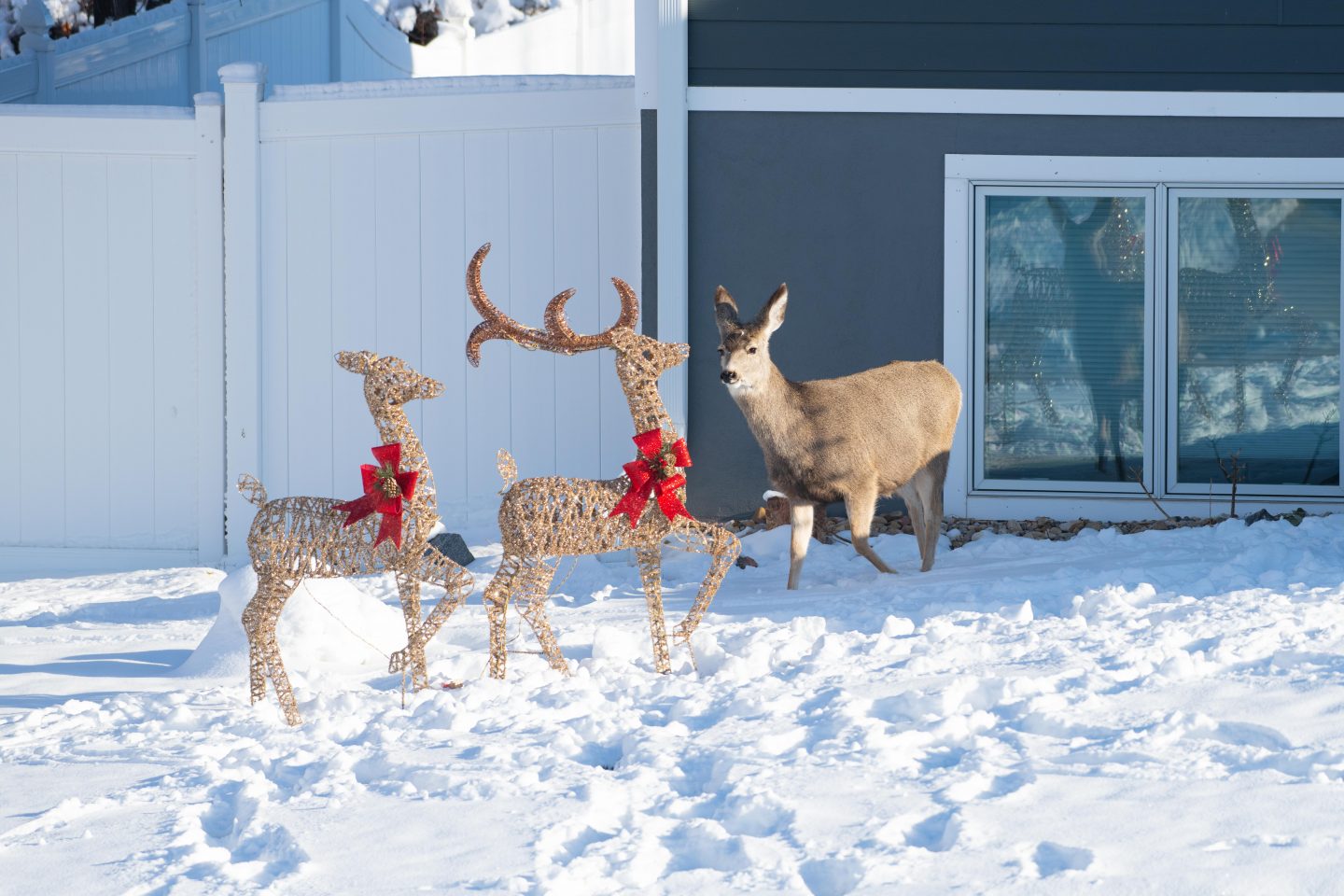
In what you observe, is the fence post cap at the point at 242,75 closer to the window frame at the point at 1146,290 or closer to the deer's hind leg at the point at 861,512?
the window frame at the point at 1146,290

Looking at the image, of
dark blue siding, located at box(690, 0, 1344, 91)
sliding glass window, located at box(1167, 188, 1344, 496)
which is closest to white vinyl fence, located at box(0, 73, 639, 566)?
dark blue siding, located at box(690, 0, 1344, 91)

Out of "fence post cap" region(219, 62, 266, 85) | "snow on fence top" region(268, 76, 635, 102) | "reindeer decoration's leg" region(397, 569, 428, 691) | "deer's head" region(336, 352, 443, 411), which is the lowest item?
"reindeer decoration's leg" region(397, 569, 428, 691)

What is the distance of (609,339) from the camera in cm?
446

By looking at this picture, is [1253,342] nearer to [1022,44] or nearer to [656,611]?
[1022,44]

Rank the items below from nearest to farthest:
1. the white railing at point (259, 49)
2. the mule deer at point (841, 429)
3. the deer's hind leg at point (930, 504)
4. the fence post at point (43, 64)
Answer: the mule deer at point (841, 429) → the deer's hind leg at point (930, 504) → the fence post at point (43, 64) → the white railing at point (259, 49)

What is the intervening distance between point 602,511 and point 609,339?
1.83 ft

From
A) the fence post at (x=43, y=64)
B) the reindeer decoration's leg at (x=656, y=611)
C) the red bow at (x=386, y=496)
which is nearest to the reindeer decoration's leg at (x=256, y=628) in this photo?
the red bow at (x=386, y=496)

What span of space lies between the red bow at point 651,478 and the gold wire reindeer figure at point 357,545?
556mm

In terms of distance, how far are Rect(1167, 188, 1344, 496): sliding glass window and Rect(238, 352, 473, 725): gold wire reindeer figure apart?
15.7 ft

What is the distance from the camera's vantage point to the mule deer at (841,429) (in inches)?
226

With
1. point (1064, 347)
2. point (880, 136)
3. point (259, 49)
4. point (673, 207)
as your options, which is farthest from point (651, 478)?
point (259, 49)

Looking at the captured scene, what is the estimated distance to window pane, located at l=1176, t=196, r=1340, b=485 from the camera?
7539 mm

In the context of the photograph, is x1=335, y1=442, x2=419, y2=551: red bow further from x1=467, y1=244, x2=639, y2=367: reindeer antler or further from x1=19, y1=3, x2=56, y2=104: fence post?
x1=19, y1=3, x2=56, y2=104: fence post

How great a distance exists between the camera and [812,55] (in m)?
7.33
